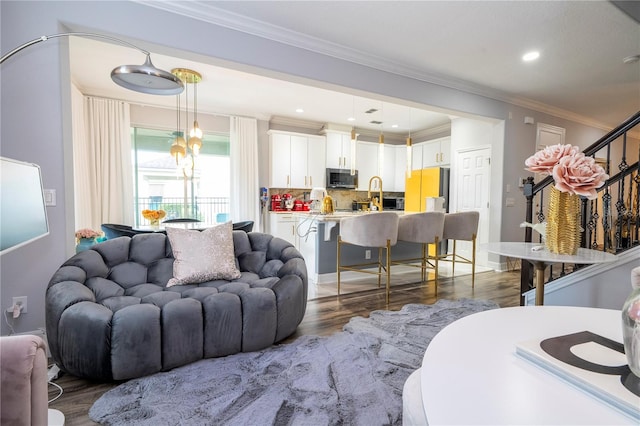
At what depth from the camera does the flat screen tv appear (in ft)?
3.59

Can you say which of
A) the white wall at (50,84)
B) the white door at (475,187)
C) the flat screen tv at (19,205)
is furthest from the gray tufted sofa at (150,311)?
the white door at (475,187)

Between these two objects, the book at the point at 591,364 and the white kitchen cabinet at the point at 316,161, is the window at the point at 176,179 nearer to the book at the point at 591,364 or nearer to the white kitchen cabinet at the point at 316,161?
the white kitchen cabinet at the point at 316,161

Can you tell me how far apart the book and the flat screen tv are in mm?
1560

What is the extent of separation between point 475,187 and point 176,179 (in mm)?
5333

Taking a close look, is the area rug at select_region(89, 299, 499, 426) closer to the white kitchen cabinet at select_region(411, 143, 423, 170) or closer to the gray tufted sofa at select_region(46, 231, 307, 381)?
the gray tufted sofa at select_region(46, 231, 307, 381)

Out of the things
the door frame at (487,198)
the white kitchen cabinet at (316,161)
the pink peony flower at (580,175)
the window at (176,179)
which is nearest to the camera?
the pink peony flower at (580,175)

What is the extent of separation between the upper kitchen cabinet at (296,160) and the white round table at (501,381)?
5.31 metres

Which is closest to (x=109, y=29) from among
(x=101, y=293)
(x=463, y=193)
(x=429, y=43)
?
(x=101, y=293)

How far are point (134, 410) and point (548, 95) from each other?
6.06 m

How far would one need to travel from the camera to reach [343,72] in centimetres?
331

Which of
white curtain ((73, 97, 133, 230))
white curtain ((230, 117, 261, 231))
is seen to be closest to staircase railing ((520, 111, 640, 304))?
white curtain ((230, 117, 261, 231))

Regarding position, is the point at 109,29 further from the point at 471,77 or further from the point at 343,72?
the point at 471,77

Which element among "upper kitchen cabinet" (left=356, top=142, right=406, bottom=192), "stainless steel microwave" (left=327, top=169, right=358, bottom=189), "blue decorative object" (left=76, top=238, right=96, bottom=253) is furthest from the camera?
"upper kitchen cabinet" (left=356, top=142, right=406, bottom=192)

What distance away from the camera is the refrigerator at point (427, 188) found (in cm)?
559
